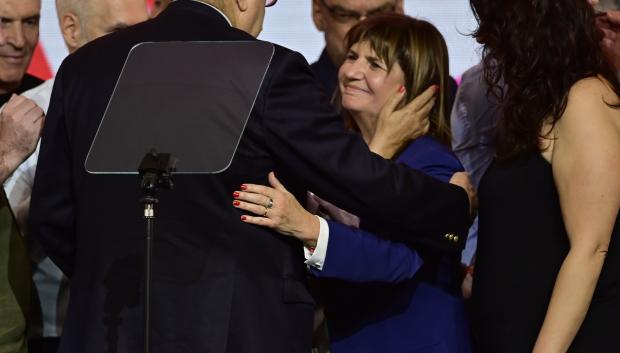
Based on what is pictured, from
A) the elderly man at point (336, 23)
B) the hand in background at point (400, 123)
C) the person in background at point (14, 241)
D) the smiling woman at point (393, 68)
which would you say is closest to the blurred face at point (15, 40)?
the person in background at point (14, 241)

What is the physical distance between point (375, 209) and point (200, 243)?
385mm

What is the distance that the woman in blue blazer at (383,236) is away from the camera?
2.53 m

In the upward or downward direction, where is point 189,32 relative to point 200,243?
upward

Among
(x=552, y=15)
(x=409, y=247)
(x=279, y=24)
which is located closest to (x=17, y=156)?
(x=409, y=247)

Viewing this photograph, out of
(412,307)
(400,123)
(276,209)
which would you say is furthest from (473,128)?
(276,209)

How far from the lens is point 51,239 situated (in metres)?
2.64

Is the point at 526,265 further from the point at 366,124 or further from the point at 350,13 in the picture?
the point at 350,13

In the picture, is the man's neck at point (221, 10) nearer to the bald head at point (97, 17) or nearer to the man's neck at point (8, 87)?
the bald head at point (97, 17)

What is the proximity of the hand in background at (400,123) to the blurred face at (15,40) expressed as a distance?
4.10ft

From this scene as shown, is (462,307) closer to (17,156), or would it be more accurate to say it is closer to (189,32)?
(189,32)

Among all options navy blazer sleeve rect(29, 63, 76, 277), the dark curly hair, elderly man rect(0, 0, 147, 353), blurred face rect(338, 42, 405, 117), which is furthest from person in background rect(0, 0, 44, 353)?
the dark curly hair

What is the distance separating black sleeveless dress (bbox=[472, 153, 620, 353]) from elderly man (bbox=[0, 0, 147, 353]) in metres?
1.12

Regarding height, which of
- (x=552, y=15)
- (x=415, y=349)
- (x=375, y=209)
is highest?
(x=552, y=15)

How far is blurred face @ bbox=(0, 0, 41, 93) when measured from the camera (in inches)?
142
